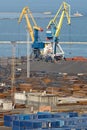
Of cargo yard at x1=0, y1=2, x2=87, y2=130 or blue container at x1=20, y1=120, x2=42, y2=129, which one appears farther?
cargo yard at x1=0, y1=2, x2=87, y2=130

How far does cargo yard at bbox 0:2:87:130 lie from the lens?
1159cm

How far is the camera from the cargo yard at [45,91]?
11.6 metres

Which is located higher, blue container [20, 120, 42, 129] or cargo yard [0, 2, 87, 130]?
blue container [20, 120, 42, 129]

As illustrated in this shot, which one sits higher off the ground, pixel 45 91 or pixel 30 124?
pixel 30 124

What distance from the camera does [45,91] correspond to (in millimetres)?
18312

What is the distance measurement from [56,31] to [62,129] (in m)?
20.1

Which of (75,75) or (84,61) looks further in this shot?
(84,61)

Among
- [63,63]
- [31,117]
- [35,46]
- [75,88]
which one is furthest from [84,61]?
[31,117]

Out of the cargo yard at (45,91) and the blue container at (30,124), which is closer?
the blue container at (30,124)

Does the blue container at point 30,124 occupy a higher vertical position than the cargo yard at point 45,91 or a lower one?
higher

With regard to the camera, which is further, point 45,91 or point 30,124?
→ point 45,91

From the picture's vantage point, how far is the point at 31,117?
39.4 ft

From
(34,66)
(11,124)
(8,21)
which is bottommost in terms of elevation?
(8,21)

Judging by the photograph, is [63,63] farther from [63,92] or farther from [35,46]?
[63,92]
